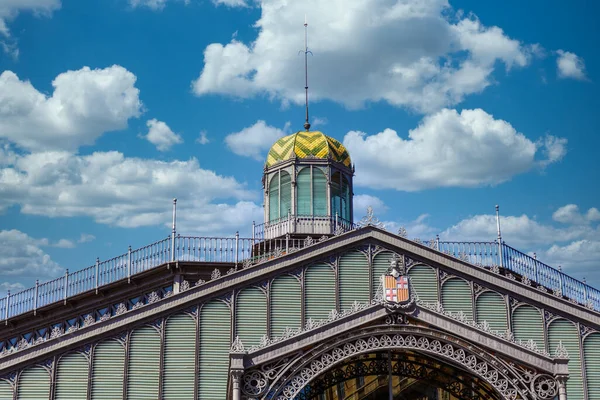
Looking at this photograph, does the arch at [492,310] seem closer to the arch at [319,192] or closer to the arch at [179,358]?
the arch at [319,192]

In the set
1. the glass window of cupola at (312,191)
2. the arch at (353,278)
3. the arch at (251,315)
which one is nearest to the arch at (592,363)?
the arch at (353,278)

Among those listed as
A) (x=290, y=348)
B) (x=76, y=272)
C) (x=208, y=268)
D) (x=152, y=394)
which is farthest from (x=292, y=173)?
(x=290, y=348)

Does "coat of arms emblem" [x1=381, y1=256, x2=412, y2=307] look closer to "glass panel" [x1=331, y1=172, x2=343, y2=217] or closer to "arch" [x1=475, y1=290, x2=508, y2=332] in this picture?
"arch" [x1=475, y1=290, x2=508, y2=332]

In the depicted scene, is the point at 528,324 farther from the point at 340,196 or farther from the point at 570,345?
the point at 340,196

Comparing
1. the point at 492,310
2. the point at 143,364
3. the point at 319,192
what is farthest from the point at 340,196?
the point at 143,364

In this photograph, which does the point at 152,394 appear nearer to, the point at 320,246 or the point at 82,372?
the point at 82,372

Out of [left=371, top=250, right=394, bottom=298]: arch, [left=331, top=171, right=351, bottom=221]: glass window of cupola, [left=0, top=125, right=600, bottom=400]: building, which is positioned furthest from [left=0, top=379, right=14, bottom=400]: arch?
[left=331, top=171, right=351, bottom=221]: glass window of cupola

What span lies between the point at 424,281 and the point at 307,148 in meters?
12.6

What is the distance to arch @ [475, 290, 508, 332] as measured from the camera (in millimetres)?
41938

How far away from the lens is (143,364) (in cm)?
3959

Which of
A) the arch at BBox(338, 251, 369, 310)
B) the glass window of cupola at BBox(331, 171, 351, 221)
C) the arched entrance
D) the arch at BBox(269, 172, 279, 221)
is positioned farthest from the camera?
the arch at BBox(269, 172, 279, 221)

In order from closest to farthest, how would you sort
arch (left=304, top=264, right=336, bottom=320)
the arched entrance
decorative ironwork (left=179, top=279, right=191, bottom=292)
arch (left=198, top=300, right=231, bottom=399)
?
the arched entrance → arch (left=198, top=300, right=231, bottom=399) → arch (left=304, top=264, right=336, bottom=320) → decorative ironwork (left=179, top=279, right=191, bottom=292)

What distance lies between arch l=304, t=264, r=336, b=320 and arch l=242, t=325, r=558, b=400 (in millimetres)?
9654

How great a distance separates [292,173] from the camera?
168ft
